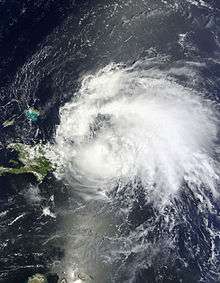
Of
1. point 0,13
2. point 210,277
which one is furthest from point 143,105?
point 0,13

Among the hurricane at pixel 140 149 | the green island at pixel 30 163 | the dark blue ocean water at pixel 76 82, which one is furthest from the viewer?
the green island at pixel 30 163

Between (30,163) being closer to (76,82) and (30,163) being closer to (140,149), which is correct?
(140,149)

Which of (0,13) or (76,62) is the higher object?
(0,13)

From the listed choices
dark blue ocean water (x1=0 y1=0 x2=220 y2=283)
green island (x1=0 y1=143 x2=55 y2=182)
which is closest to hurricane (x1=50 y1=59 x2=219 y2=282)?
dark blue ocean water (x1=0 y1=0 x2=220 y2=283)

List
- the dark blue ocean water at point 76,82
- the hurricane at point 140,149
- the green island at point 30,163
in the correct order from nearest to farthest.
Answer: the dark blue ocean water at point 76,82, the hurricane at point 140,149, the green island at point 30,163

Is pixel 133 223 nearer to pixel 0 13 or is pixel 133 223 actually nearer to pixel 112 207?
pixel 112 207

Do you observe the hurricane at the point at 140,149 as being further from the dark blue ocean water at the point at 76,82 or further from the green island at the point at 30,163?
the green island at the point at 30,163

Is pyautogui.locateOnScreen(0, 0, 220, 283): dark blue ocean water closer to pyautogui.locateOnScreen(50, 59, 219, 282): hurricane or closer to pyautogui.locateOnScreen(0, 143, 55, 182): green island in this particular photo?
pyautogui.locateOnScreen(50, 59, 219, 282): hurricane

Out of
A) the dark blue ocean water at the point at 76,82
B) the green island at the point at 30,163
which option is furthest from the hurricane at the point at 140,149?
the green island at the point at 30,163
